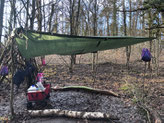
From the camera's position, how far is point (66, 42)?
276 centimetres

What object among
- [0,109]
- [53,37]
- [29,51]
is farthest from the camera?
[0,109]

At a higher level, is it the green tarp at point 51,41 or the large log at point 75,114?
the green tarp at point 51,41

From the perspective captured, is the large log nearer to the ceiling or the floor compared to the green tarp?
nearer to the floor

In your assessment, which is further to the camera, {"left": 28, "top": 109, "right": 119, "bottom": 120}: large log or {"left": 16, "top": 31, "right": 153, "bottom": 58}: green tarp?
{"left": 28, "top": 109, "right": 119, "bottom": 120}: large log

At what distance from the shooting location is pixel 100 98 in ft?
13.5

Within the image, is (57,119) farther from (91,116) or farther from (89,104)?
(89,104)

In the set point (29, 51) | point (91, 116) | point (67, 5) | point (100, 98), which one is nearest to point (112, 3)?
point (67, 5)

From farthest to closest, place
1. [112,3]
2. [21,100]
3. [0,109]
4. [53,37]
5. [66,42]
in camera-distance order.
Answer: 1. [112,3]
2. [21,100]
3. [0,109]
4. [66,42]
5. [53,37]

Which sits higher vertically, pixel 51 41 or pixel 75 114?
pixel 51 41

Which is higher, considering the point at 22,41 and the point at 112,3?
the point at 112,3

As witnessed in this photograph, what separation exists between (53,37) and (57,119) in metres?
1.47

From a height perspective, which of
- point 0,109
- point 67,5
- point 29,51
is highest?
point 67,5

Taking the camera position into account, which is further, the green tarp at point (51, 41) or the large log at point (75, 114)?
the large log at point (75, 114)

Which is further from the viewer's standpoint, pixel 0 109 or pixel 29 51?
pixel 0 109
